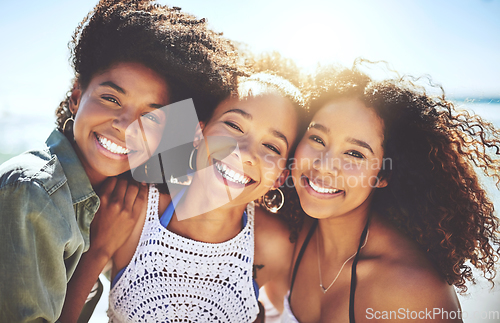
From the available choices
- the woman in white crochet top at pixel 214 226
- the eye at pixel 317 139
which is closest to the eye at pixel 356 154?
the eye at pixel 317 139

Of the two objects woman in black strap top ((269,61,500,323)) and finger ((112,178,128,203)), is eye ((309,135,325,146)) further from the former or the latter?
finger ((112,178,128,203))

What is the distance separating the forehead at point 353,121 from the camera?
2291 millimetres

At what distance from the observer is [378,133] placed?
2350 millimetres

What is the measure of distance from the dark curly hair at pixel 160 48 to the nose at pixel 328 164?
30.7 inches

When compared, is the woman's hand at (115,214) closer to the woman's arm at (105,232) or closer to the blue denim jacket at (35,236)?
the woman's arm at (105,232)

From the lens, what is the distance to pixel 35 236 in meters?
1.72

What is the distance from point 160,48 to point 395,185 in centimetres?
183

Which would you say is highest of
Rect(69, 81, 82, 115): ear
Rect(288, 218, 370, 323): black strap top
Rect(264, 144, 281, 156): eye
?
Rect(69, 81, 82, 115): ear

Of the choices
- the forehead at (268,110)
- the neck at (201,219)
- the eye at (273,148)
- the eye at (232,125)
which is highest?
the forehead at (268,110)

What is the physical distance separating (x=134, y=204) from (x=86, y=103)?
0.74 meters

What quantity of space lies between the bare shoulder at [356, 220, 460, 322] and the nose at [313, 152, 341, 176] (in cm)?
66

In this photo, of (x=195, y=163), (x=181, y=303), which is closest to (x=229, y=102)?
(x=195, y=163)

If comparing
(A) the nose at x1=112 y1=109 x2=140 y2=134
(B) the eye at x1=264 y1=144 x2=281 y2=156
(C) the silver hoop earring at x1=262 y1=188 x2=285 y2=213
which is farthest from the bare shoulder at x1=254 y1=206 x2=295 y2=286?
(A) the nose at x1=112 y1=109 x2=140 y2=134

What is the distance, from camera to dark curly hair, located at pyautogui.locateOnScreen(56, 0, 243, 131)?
228 centimetres
